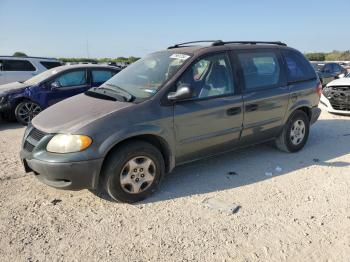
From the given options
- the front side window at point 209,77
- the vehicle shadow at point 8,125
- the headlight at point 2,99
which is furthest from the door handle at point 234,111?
the headlight at point 2,99

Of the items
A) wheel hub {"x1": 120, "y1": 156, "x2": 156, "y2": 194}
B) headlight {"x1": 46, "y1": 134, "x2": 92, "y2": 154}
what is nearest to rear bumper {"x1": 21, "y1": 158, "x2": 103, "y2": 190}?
headlight {"x1": 46, "y1": 134, "x2": 92, "y2": 154}

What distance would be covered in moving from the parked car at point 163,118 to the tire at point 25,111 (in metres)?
4.28

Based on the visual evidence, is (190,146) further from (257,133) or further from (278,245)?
(278,245)

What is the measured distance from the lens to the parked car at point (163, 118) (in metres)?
3.69

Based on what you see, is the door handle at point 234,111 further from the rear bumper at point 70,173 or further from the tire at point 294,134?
the rear bumper at point 70,173

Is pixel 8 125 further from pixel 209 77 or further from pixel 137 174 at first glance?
pixel 209 77

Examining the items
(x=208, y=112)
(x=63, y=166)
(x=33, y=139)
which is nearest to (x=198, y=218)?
(x=208, y=112)

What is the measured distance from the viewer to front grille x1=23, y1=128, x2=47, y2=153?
388cm

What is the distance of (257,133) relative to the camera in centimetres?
517

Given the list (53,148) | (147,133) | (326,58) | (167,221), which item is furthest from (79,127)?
(326,58)

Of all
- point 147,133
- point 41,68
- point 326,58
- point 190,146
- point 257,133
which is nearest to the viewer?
point 147,133

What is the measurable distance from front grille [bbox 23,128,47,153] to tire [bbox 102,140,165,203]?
0.81 meters

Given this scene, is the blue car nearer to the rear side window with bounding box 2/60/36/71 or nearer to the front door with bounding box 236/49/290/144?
the rear side window with bounding box 2/60/36/71

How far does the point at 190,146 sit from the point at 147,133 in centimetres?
70
